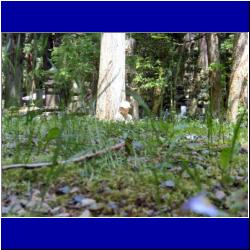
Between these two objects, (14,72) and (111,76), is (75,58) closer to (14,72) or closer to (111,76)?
(111,76)

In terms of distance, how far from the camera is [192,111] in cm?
203

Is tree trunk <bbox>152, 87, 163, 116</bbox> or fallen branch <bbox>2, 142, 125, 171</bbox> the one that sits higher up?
tree trunk <bbox>152, 87, 163, 116</bbox>

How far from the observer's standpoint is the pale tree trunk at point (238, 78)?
1790 mm

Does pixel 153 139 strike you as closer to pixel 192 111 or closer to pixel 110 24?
pixel 192 111

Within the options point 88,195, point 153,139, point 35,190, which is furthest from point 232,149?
point 35,190

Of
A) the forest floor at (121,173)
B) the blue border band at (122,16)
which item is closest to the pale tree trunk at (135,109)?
the forest floor at (121,173)

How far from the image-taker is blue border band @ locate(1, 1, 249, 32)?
1.71 meters

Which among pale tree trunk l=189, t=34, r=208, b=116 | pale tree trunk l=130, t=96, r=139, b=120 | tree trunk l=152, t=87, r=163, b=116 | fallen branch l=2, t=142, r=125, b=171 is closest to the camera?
fallen branch l=2, t=142, r=125, b=171

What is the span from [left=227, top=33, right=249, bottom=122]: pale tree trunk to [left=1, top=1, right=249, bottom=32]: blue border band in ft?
0.42

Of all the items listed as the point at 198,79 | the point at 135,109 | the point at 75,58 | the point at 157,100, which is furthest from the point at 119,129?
the point at 198,79

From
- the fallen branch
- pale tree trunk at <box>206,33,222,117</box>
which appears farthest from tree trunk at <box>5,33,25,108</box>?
pale tree trunk at <box>206,33,222,117</box>

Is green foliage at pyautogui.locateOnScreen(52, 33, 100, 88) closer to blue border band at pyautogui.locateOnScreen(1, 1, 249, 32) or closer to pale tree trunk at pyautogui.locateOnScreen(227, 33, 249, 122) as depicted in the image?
blue border band at pyautogui.locateOnScreen(1, 1, 249, 32)

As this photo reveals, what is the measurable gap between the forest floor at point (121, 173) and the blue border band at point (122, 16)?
0.38m

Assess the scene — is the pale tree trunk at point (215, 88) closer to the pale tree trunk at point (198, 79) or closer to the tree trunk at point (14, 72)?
the pale tree trunk at point (198, 79)
